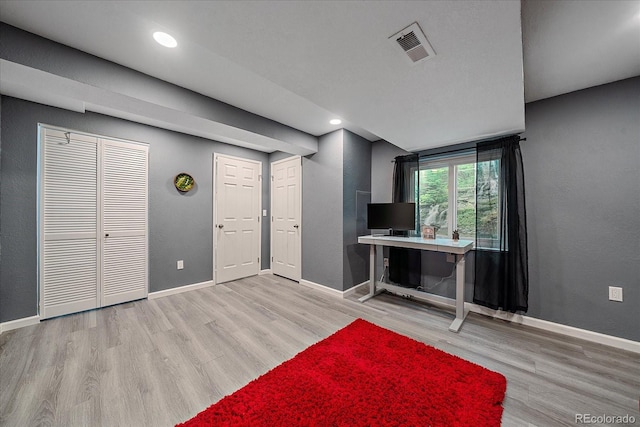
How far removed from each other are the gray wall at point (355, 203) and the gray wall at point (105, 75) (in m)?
1.50

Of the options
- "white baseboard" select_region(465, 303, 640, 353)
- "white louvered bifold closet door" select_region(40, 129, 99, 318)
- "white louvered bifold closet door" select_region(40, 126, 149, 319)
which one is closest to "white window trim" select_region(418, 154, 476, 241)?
"white baseboard" select_region(465, 303, 640, 353)

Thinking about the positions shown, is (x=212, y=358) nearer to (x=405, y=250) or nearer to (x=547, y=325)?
(x=405, y=250)

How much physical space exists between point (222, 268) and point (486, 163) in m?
4.21

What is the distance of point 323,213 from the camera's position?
3646 mm

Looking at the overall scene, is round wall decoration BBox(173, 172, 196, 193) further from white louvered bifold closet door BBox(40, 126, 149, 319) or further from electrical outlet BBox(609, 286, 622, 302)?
electrical outlet BBox(609, 286, 622, 302)

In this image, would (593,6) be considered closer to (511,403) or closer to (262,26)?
(262,26)

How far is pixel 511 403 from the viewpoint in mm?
1519

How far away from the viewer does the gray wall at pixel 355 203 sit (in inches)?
136

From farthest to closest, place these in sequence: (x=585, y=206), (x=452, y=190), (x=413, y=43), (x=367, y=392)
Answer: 1. (x=452, y=190)
2. (x=585, y=206)
3. (x=367, y=392)
4. (x=413, y=43)

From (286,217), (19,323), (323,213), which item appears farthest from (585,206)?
(19,323)

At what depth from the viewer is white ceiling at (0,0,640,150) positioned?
1156 mm

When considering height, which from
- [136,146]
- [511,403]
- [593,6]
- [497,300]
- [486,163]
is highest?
[593,6]

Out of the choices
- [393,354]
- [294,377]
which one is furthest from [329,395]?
[393,354]

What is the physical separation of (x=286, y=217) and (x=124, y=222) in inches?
91.8
